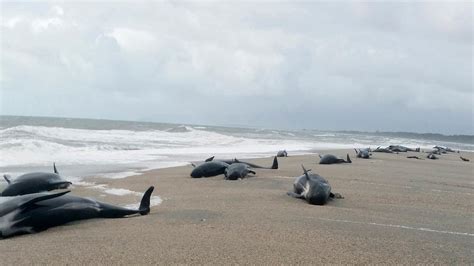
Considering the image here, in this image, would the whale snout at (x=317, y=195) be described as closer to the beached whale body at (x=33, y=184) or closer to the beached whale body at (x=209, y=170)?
the beached whale body at (x=209, y=170)

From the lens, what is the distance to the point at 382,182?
9438 millimetres

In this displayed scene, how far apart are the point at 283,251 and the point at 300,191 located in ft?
12.6

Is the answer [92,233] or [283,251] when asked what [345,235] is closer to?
[283,251]

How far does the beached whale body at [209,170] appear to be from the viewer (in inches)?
412

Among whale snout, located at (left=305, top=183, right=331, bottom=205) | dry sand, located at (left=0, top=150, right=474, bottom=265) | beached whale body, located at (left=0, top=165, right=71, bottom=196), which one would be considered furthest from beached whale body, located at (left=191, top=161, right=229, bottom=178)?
whale snout, located at (left=305, top=183, right=331, bottom=205)

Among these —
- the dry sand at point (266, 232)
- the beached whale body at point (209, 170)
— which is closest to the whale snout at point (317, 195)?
the dry sand at point (266, 232)

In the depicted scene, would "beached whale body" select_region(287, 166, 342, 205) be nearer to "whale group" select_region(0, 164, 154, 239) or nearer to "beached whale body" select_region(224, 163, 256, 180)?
"beached whale body" select_region(224, 163, 256, 180)

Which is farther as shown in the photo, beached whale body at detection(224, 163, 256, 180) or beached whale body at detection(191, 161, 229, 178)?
beached whale body at detection(191, 161, 229, 178)

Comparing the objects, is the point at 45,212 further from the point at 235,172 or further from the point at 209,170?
the point at 209,170

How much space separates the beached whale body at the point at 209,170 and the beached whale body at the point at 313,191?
309 cm

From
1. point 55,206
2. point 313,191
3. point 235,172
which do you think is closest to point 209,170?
point 235,172

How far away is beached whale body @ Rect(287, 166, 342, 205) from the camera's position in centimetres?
678

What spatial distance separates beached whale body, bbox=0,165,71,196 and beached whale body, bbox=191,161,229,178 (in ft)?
9.55

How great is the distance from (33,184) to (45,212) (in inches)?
118
